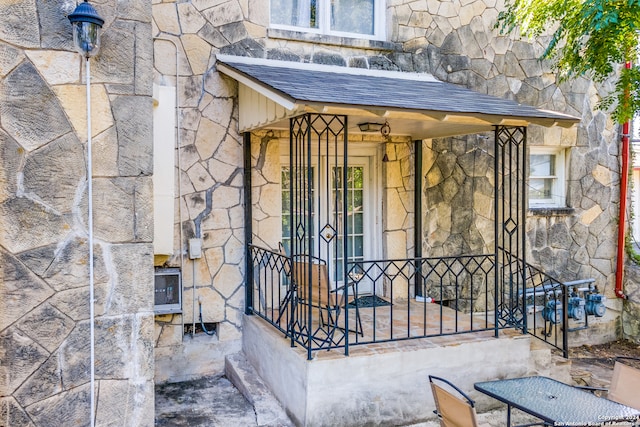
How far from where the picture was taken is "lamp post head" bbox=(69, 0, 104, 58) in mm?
3445

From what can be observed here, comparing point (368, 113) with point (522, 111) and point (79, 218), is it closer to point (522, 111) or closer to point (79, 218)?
point (522, 111)

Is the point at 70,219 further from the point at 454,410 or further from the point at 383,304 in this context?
the point at 383,304

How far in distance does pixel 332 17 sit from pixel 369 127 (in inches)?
67.8

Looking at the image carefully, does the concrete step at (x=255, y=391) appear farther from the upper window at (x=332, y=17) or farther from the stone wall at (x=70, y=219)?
the upper window at (x=332, y=17)

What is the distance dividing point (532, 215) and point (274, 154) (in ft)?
12.8

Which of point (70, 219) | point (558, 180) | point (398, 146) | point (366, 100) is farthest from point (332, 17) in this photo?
point (70, 219)

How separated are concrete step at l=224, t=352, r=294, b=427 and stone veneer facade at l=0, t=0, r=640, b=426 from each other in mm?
235

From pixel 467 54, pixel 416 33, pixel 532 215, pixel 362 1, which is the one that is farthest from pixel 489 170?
pixel 362 1

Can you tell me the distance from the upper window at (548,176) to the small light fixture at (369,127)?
3043 millimetres

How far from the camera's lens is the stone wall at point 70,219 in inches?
136

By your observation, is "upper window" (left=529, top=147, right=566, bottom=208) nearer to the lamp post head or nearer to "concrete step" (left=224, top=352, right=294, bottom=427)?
"concrete step" (left=224, top=352, right=294, bottom=427)

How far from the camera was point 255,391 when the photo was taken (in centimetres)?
546

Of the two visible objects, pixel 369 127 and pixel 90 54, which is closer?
pixel 90 54

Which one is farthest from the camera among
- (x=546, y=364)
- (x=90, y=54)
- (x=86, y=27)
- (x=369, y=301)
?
(x=369, y=301)
